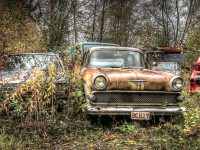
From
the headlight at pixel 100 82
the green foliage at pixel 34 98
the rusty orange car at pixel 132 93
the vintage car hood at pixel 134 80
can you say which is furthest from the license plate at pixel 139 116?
the green foliage at pixel 34 98

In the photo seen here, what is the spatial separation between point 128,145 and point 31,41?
1339 cm

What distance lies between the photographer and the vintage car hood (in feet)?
34.9

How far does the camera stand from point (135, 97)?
35.5ft

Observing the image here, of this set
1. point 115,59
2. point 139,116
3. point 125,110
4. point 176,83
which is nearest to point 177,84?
point 176,83

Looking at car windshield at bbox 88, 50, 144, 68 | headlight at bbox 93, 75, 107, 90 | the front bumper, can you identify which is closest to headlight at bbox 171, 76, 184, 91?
the front bumper

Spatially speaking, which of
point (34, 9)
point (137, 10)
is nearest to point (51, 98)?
point (34, 9)

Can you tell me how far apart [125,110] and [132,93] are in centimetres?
42

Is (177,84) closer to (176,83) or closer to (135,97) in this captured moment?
(176,83)

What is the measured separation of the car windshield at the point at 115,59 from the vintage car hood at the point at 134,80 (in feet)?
3.41

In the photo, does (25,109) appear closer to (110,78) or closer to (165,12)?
(110,78)

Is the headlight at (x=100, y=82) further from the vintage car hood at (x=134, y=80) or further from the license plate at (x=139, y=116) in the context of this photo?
the license plate at (x=139, y=116)

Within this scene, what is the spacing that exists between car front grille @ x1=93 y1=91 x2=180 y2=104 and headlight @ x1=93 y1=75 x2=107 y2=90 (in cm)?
13

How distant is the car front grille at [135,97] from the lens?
10.7 meters

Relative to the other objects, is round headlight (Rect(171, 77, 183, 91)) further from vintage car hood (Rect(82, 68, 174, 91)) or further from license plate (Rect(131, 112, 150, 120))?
license plate (Rect(131, 112, 150, 120))
